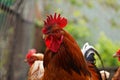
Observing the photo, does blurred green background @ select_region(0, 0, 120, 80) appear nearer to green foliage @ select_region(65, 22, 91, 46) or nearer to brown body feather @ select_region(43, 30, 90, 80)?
green foliage @ select_region(65, 22, 91, 46)

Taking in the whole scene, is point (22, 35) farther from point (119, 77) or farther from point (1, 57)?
point (119, 77)

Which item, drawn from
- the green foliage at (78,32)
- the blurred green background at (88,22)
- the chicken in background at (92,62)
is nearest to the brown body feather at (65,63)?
the chicken in background at (92,62)

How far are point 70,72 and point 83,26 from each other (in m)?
8.35

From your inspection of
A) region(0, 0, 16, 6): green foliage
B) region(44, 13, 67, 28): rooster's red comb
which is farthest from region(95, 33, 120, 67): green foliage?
region(44, 13, 67, 28): rooster's red comb

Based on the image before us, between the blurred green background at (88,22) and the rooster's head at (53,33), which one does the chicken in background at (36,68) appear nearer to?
the rooster's head at (53,33)

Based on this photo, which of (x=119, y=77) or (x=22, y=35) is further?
(x=22, y=35)

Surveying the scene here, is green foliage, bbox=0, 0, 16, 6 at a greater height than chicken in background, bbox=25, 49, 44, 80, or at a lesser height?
greater

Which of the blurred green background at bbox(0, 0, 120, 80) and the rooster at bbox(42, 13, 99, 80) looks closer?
the rooster at bbox(42, 13, 99, 80)

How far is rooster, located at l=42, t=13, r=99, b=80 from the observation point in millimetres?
3508

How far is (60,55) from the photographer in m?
3.55

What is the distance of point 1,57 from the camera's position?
6.42m

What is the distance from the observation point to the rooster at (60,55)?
11.5ft

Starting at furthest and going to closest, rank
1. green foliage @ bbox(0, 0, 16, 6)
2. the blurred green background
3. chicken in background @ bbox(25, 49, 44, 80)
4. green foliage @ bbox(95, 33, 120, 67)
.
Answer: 1. green foliage @ bbox(95, 33, 120, 67)
2. the blurred green background
3. green foliage @ bbox(0, 0, 16, 6)
4. chicken in background @ bbox(25, 49, 44, 80)

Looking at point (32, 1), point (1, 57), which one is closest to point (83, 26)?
point (32, 1)
